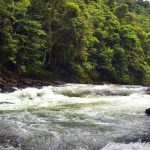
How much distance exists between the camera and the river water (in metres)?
10.7

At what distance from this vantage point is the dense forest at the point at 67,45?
95.2ft

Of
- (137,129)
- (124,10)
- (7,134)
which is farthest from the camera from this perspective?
(124,10)

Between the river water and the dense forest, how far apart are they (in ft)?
33.2

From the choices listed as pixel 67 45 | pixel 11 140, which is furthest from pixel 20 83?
pixel 11 140

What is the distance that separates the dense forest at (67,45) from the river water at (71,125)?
10114 mm

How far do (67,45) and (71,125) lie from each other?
21713mm

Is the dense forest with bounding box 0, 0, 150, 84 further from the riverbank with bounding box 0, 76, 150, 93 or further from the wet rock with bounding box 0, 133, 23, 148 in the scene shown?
the wet rock with bounding box 0, 133, 23, 148

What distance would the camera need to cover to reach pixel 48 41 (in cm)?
3378

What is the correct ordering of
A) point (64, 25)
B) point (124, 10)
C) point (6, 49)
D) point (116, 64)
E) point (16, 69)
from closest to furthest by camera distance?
point (6, 49), point (16, 69), point (64, 25), point (116, 64), point (124, 10)

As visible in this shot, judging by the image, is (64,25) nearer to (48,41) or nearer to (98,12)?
(48,41)

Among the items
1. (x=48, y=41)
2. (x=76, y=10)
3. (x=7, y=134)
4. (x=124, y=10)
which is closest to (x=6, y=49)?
(x=48, y=41)

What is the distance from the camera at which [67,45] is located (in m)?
34.4

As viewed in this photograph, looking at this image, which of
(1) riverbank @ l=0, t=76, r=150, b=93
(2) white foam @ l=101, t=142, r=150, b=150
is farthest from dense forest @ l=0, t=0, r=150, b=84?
(2) white foam @ l=101, t=142, r=150, b=150

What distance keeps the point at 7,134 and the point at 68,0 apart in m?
27.4
